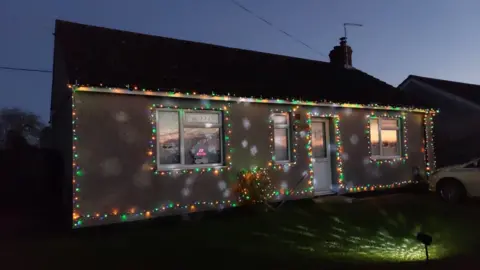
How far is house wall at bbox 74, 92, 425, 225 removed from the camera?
7914 millimetres

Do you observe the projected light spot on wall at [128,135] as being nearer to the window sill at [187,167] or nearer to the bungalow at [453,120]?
the window sill at [187,167]

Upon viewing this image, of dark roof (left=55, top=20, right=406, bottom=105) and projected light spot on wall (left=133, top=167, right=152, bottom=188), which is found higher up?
dark roof (left=55, top=20, right=406, bottom=105)

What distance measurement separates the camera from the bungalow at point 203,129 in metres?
8.09

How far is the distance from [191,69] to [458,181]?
26.4 ft

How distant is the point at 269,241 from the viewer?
6.82 m

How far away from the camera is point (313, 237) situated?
7074 mm

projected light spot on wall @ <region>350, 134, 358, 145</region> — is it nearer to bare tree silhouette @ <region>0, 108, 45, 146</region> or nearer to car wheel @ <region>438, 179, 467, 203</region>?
car wheel @ <region>438, 179, 467, 203</region>

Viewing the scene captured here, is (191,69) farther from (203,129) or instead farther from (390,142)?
(390,142)

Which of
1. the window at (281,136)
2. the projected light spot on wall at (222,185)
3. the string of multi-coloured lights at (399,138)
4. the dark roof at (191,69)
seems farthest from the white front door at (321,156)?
the projected light spot on wall at (222,185)

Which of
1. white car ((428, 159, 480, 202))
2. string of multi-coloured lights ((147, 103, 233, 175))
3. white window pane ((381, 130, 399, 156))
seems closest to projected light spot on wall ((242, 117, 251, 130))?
string of multi-coloured lights ((147, 103, 233, 175))

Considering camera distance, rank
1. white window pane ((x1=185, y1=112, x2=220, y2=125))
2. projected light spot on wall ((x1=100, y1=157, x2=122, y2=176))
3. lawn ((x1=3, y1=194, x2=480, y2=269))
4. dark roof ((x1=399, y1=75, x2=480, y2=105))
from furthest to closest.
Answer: dark roof ((x1=399, y1=75, x2=480, y2=105)), white window pane ((x1=185, y1=112, x2=220, y2=125)), projected light spot on wall ((x1=100, y1=157, x2=122, y2=176)), lawn ((x1=3, y1=194, x2=480, y2=269))

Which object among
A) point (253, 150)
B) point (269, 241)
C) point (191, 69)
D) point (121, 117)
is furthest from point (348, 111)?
point (121, 117)

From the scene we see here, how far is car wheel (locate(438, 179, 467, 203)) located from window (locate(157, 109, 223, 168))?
6569mm

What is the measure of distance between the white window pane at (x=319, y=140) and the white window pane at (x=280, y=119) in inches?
47.1
